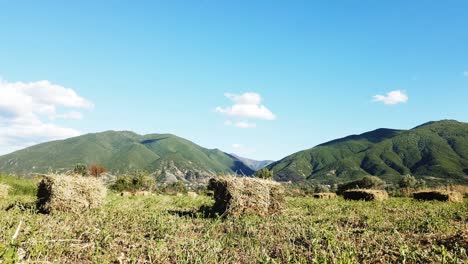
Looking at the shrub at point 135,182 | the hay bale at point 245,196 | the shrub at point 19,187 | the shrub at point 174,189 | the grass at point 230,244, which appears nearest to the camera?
the grass at point 230,244

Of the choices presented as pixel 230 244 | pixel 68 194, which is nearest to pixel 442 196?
pixel 230 244

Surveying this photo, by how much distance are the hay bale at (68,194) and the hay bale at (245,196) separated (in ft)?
15.9

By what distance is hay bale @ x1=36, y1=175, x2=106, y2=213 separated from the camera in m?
14.0

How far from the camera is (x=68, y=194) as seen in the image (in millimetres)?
14188

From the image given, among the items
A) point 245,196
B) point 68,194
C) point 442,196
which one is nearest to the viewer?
point 245,196

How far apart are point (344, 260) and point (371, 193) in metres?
17.2

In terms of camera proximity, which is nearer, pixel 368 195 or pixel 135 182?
pixel 368 195

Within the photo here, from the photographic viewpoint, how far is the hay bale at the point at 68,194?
553 inches

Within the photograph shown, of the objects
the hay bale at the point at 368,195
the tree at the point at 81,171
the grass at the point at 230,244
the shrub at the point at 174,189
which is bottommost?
the shrub at the point at 174,189

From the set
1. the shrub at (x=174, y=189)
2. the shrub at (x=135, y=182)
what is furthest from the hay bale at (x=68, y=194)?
the shrub at (x=135, y=182)

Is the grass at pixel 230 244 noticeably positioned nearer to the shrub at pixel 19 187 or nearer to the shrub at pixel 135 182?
the shrub at pixel 19 187

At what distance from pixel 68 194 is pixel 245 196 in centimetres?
681

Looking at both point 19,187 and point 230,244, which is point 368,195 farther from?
point 19,187

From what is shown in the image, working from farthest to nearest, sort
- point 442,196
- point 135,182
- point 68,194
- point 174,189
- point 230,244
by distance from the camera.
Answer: point 174,189, point 135,182, point 442,196, point 68,194, point 230,244
